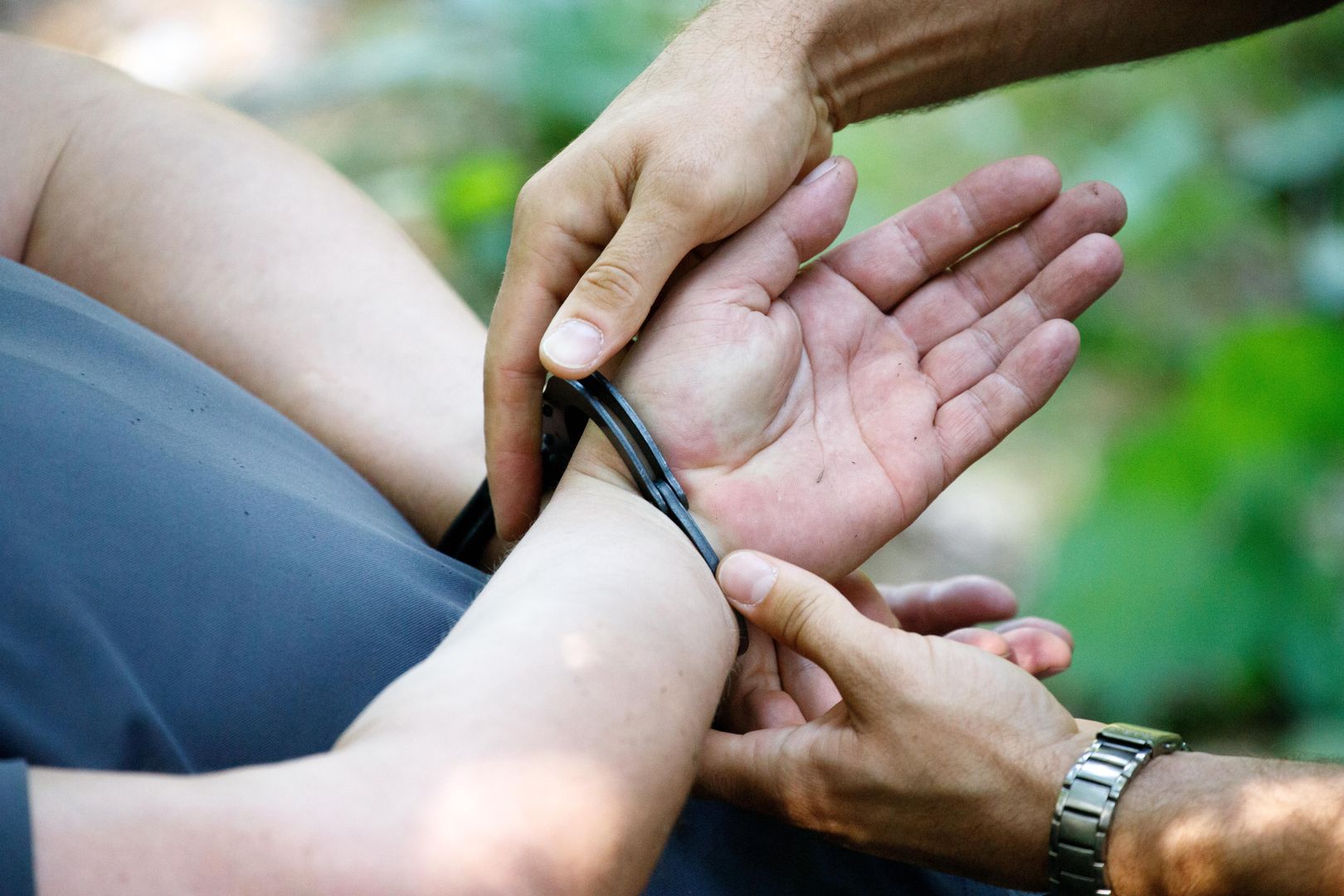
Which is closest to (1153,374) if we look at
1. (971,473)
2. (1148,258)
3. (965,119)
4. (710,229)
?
(1148,258)

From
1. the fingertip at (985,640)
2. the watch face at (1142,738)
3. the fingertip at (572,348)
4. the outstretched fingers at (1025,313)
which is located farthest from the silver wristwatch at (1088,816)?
the fingertip at (572,348)

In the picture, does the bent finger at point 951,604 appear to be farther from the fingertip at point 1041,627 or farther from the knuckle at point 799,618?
the knuckle at point 799,618

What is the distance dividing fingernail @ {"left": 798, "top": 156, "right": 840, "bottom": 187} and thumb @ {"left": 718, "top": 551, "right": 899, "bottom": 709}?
548 millimetres

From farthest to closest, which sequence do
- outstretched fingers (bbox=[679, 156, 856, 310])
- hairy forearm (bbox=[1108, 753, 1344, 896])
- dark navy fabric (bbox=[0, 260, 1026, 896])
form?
outstretched fingers (bbox=[679, 156, 856, 310])
hairy forearm (bbox=[1108, 753, 1344, 896])
dark navy fabric (bbox=[0, 260, 1026, 896])

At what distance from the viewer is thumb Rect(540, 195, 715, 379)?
1.12 m

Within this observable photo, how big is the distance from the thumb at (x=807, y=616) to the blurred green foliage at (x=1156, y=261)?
1.53 meters

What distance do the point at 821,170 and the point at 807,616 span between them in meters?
0.65

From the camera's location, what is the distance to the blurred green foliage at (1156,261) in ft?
7.72

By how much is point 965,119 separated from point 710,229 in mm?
3205

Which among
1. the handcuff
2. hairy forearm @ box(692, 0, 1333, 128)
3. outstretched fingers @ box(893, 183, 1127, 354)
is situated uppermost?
hairy forearm @ box(692, 0, 1333, 128)

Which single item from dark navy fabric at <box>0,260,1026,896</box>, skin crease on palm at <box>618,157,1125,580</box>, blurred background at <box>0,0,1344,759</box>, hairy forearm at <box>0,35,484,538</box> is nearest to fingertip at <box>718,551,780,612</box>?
skin crease on palm at <box>618,157,1125,580</box>

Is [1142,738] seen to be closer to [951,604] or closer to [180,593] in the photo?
[951,604]

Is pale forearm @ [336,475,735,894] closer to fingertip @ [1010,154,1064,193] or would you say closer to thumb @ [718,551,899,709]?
thumb @ [718,551,899,709]

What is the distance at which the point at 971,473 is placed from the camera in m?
3.07
